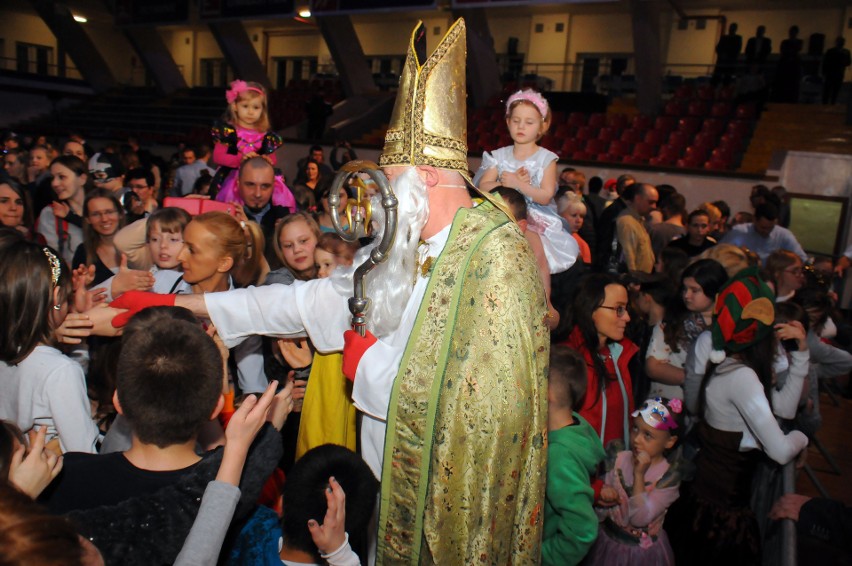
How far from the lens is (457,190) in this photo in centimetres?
218

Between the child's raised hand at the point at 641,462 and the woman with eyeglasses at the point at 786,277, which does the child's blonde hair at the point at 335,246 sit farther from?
the woman with eyeglasses at the point at 786,277

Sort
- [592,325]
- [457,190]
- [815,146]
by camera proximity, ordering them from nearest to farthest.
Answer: [457,190] < [592,325] < [815,146]

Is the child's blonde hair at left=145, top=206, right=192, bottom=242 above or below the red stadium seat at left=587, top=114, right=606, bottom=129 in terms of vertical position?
below

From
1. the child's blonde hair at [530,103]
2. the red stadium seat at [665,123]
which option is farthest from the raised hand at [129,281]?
the red stadium seat at [665,123]

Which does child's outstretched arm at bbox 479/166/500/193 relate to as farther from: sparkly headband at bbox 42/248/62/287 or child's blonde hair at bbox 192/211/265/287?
sparkly headband at bbox 42/248/62/287

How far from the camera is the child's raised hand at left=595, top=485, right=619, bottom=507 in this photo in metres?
2.92

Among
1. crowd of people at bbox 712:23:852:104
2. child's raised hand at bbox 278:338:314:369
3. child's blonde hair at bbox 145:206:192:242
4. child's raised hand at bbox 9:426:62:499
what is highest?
crowd of people at bbox 712:23:852:104

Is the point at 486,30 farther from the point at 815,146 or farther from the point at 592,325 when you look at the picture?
the point at 592,325

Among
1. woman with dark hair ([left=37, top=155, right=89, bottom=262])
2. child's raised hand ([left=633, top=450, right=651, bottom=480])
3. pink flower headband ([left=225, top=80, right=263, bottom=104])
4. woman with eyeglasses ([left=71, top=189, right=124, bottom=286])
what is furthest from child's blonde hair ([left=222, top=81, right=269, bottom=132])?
child's raised hand ([left=633, top=450, right=651, bottom=480])

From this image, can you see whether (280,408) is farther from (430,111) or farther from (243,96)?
(243,96)

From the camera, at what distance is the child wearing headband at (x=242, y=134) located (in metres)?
4.86

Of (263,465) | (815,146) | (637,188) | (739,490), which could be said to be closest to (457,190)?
(263,465)

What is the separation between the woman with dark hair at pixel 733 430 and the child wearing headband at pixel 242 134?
3100mm

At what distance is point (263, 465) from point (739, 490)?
2498 mm
